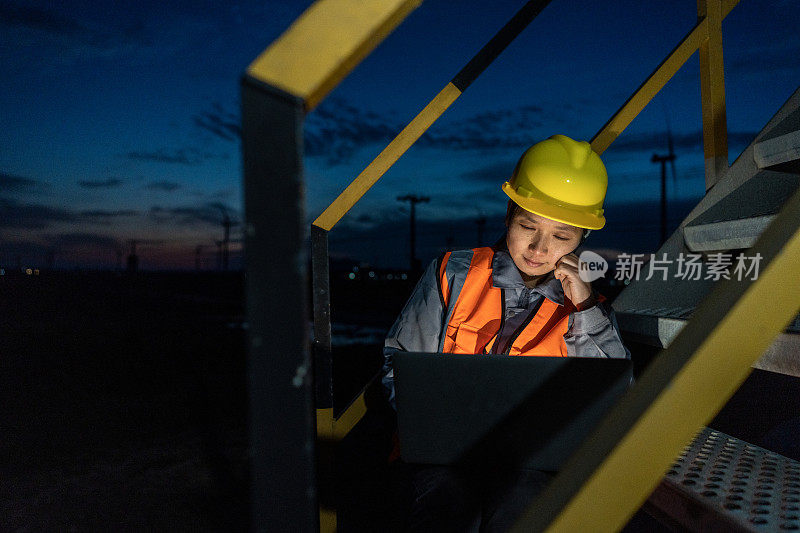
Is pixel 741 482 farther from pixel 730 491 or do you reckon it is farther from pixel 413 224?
pixel 413 224

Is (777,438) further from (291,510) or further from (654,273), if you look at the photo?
(291,510)

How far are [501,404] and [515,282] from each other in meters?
1.26

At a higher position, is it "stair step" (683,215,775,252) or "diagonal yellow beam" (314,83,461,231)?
"diagonal yellow beam" (314,83,461,231)

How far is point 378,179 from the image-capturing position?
8.12 feet

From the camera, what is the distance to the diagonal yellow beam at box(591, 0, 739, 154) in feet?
9.34

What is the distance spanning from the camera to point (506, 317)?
2.47m

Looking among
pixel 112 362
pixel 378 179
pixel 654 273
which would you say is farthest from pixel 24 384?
pixel 654 273

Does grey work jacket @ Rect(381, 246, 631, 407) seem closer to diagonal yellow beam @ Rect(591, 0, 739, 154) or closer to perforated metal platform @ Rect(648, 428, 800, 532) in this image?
perforated metal platform @ Rect(648, 428, 800, 532)

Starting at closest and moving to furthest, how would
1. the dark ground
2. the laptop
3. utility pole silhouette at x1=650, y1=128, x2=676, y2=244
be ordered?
the laptop
the dark ground
utility pole silhouette at x1=650, y1=128, x2=676, y2=244

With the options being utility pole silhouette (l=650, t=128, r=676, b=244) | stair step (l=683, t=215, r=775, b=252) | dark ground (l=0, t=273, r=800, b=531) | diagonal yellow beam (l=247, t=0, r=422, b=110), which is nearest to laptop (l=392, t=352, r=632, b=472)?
dark ground (l=0, t=273, r=800, b=531)

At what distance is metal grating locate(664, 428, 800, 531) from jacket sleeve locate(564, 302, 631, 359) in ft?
1.83

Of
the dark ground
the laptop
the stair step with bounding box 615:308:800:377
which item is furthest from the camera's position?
the dark ground

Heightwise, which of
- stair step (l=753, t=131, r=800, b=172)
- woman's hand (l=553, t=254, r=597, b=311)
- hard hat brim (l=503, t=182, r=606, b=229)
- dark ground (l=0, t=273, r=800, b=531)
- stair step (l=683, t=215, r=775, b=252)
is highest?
stair step (l=753, t=131, r=800, b=172)

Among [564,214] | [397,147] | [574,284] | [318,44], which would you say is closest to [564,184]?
[564,214]
